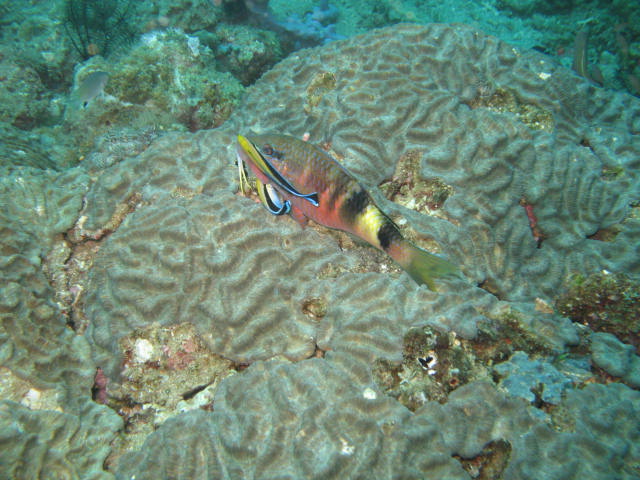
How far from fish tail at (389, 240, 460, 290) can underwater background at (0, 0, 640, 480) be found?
0.49 metres

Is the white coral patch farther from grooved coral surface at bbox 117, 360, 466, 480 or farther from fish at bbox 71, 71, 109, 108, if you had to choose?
fish at bbox 71, 71, 109, 108

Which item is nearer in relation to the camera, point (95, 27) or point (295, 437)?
point (295, 437)

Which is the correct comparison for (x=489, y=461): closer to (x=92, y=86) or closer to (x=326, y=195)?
(x=326, y=195)

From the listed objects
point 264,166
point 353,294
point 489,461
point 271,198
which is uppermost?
point 264,166

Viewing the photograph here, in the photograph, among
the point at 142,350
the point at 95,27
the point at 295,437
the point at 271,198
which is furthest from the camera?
the point at 95,27

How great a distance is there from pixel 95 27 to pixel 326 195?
980 cm

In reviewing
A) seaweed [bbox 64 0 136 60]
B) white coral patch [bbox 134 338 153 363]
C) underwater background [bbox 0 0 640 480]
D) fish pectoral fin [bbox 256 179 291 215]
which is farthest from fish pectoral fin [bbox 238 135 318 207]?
seaweed [bbox 64 0 136 60]

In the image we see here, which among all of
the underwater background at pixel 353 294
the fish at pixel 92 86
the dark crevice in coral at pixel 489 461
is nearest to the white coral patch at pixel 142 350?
the underwater background at pixel 353 294

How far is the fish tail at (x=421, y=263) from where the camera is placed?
2.15 m

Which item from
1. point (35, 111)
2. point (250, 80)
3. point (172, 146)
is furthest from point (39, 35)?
point (172, 146)

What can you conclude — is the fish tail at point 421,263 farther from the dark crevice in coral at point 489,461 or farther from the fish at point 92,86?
the fish at point 92,86

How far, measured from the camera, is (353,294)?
2.73 metres

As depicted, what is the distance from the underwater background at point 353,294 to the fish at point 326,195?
495 mm

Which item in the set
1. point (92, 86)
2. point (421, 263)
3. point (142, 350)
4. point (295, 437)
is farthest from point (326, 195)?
point (92, 86)
